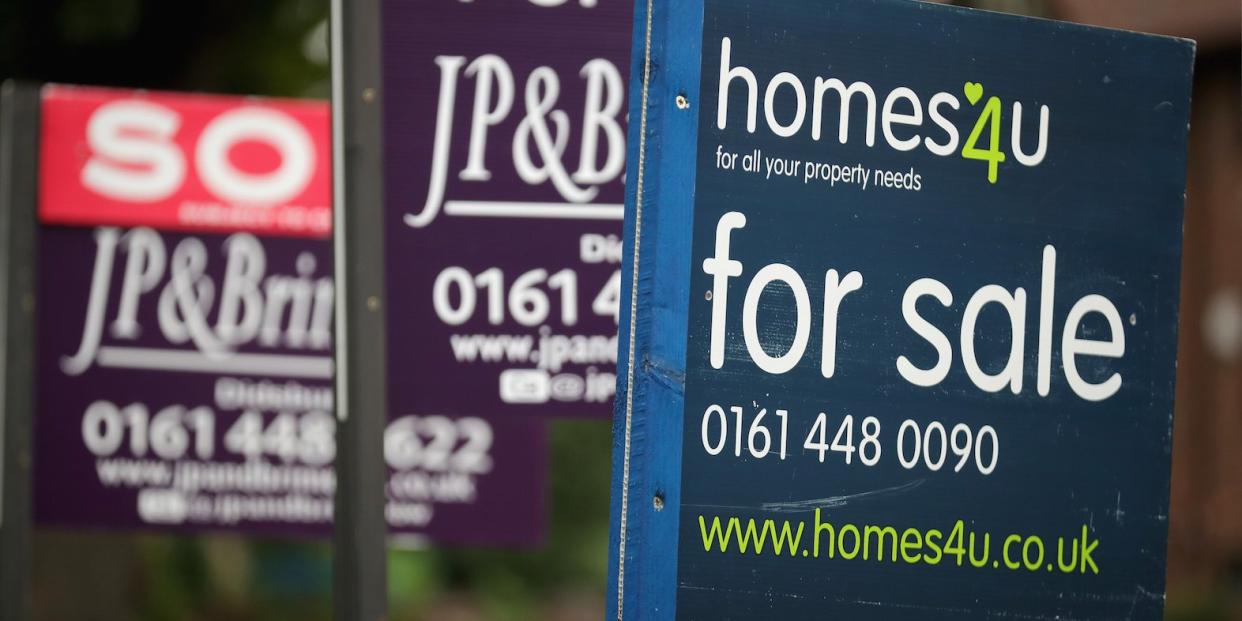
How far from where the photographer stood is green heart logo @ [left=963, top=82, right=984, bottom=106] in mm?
2303

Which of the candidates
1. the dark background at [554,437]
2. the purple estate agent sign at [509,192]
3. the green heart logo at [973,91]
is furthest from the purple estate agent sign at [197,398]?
the green heart logo at [973,91]

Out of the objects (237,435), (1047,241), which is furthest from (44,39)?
(1047,241)

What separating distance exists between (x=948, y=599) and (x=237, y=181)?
2.57 metres

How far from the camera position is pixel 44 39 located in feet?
19.1

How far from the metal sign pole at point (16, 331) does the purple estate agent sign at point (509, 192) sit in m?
1.24

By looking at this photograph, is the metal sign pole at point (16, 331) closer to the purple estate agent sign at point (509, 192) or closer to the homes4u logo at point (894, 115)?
the purple estate agent sign at point (509, 192)

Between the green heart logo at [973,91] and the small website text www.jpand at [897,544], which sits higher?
the green heart logo at [973,91]

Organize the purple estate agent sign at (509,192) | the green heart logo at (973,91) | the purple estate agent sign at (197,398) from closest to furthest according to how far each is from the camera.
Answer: the green heart logo at (973,91) → the purple estate agent sign at (509,192) → the purple estate agent sign at (197,398)

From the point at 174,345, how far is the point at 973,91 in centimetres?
258

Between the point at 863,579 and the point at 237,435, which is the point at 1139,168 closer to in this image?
the point at 863,579

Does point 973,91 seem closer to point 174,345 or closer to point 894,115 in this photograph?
point 894,115

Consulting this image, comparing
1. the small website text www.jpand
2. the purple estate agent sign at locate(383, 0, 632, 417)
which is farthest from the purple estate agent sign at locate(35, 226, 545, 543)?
the small website text www.jpand

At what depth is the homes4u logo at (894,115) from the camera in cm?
214

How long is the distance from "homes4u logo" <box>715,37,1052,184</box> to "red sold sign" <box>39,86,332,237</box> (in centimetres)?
219
